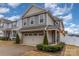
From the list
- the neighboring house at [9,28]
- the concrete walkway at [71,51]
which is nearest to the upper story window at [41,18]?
the neighboring house at [9,28]

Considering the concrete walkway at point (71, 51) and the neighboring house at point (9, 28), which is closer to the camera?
the concrete walkway at point (71, 51)

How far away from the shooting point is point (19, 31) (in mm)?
4727

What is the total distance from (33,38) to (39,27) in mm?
332

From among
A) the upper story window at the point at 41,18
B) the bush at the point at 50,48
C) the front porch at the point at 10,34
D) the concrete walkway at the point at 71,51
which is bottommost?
the concrete walkway at the point at 71,51

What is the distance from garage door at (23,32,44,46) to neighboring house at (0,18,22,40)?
27 cm

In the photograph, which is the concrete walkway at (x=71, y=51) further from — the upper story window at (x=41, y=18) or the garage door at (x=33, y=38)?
the upper story window at (x=41, y=18)

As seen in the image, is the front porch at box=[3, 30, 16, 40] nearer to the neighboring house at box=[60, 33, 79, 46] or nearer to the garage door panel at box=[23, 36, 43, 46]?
the garage door panel at box=[23, 36, 43, 46]

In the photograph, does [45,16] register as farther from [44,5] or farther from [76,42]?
[76,42]

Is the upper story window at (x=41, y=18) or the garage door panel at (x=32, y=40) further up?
the upper story window at (x=41, y=18)

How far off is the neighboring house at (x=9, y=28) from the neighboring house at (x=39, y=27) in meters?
0.14

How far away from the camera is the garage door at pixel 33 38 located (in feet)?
15.3

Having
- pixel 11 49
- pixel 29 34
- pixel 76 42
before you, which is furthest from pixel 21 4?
pixel 76 42

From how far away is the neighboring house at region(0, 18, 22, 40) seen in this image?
15.3 ft

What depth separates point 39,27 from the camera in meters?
4.61
